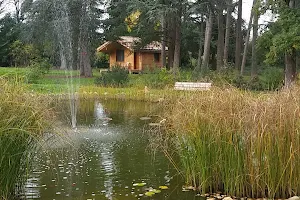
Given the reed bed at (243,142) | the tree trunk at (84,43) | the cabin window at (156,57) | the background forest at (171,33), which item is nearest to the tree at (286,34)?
the background forest at (171,33)

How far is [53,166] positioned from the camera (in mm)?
6207

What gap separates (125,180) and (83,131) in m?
4.07

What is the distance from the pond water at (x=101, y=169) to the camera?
502 centimetres

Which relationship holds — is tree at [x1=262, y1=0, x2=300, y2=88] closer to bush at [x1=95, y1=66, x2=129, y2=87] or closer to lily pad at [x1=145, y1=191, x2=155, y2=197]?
bush at [x1=95, y1=66, x2=129, y2=87]

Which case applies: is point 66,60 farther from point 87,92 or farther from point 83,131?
point 83,131

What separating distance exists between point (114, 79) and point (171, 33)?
21.5ft

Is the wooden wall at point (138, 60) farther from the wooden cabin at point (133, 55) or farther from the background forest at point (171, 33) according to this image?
the background forest at point (171, 33)

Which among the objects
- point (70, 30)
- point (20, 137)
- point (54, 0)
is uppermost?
point (54, 0)

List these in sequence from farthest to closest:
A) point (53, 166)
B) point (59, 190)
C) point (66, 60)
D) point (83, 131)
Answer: point (66, 60) < point (83, 131) < point (53, 166) < point (59, 190)

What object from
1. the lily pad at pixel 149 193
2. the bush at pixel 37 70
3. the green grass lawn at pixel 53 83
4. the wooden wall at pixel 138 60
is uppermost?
the wooden wall at pixel 138 60

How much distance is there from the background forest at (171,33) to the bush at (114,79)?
2.26 metres

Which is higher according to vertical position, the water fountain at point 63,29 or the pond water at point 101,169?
the water fountain at point 63,29

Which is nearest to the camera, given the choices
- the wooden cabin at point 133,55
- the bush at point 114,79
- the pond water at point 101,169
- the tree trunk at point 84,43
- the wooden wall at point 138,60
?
the pond water at point 101,169

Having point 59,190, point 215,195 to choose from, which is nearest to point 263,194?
point 215,195
